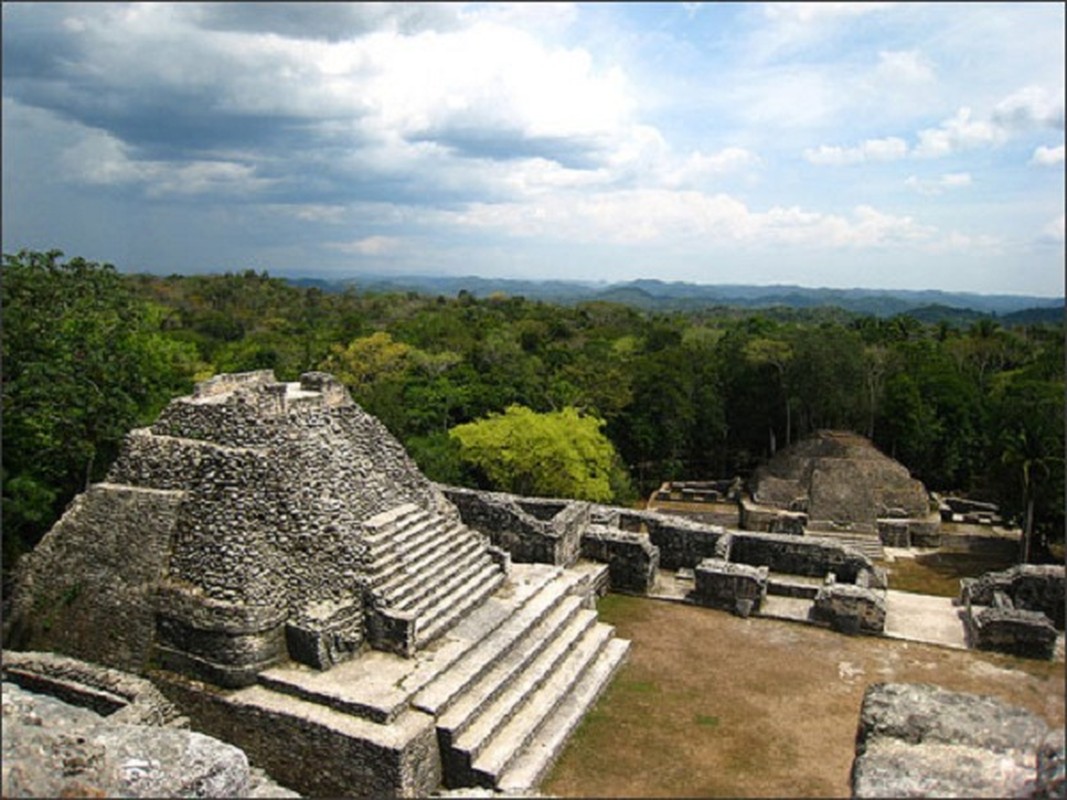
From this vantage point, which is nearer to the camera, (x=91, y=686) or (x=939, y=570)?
(x=91, y=686)

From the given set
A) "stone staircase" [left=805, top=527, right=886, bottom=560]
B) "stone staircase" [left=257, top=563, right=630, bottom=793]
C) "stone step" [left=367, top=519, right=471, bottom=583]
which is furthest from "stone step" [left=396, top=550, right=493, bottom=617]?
"stone staircase" [left=805, top=527, right=886, bottom=560]

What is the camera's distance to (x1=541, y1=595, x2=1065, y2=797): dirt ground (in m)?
9.66

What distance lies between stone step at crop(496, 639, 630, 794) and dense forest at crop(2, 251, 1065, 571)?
10.3 metres

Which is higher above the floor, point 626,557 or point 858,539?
point 626,557

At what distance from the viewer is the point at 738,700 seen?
38.0 ft

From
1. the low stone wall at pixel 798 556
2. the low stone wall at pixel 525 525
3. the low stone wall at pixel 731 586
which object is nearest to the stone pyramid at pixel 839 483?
the low stone wall at pixel 798 556

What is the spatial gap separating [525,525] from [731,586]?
433 centimetres

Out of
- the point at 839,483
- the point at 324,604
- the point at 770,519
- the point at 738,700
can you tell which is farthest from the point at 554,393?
the point at 324,604

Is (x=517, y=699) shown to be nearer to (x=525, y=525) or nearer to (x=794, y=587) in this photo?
(x=525, y=525)

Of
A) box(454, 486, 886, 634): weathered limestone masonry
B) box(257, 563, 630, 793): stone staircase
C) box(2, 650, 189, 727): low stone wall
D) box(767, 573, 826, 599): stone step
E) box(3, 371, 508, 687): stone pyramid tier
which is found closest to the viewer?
box(257, 563, 630, 793): stone staircase

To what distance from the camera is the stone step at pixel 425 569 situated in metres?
11.3

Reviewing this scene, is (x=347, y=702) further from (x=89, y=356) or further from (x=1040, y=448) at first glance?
(x=1040, y=448)

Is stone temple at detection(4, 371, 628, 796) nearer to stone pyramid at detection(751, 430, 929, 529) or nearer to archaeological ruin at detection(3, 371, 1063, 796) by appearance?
archaeological ruin at detection(3, 371, 1063, 796)

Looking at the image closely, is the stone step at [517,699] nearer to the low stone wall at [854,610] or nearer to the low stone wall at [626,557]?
the low stone wall at [626,557]
